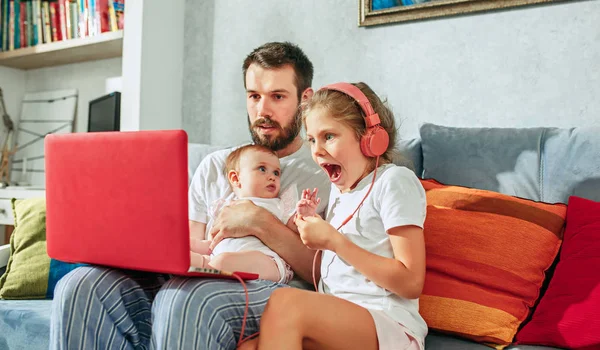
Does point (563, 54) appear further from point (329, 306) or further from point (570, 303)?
point (329, 306)

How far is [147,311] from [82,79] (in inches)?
80.3

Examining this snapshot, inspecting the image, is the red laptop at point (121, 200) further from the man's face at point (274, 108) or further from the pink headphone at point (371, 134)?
the man's face at point (274, 108)

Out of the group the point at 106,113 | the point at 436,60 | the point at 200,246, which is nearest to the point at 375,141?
the point at 200,246

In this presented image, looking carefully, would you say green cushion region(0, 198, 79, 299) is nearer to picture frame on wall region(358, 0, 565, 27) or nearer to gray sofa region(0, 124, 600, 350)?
gray sofa region(0, 124, 600, 350)

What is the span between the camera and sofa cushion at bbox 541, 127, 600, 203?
1375 mm

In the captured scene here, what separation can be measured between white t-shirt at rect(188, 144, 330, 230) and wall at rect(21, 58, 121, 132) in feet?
4.60

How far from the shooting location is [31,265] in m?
1.65

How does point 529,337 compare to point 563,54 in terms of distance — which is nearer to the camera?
point 529,337

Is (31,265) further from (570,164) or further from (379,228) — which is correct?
(570,164)

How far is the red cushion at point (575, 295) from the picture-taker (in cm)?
113

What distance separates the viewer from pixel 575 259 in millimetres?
1224

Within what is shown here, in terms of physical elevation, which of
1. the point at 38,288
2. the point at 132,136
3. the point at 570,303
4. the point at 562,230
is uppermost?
the point at 132,136

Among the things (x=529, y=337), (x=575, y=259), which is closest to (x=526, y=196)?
(x=575, y=259)

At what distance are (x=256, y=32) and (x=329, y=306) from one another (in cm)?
152
